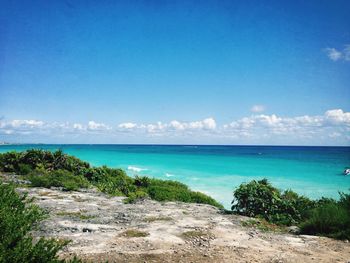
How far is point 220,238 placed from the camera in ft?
25.0

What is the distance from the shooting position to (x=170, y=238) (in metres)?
7.40

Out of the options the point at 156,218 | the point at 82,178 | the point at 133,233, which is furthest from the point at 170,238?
the point at 82,178

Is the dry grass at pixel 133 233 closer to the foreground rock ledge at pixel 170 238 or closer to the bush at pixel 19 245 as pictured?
the foreground rock ledge at pixel 170 238

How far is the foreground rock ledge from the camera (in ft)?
21.0

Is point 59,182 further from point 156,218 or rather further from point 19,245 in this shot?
point 19,245

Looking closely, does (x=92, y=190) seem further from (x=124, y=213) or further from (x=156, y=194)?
(x=124, y=213)

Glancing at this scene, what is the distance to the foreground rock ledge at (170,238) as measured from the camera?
6410mm

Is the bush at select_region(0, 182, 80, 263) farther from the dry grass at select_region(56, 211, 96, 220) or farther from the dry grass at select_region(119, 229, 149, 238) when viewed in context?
the dry grass at select_region(56, 211, 96, 220)

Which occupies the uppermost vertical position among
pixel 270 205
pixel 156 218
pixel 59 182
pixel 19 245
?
pixel 19 245

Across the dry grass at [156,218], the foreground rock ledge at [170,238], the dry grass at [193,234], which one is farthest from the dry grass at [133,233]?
the dry grass at [156,218]

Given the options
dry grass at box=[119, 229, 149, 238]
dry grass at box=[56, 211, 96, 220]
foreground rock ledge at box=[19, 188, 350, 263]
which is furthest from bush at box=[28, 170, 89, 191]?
dry grass at box=[119, 229, 149, 238]

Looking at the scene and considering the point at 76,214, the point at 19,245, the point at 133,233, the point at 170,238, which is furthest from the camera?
the point at 76,214

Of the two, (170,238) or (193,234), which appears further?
(193,234)

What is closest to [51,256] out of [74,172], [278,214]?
[278,214]
